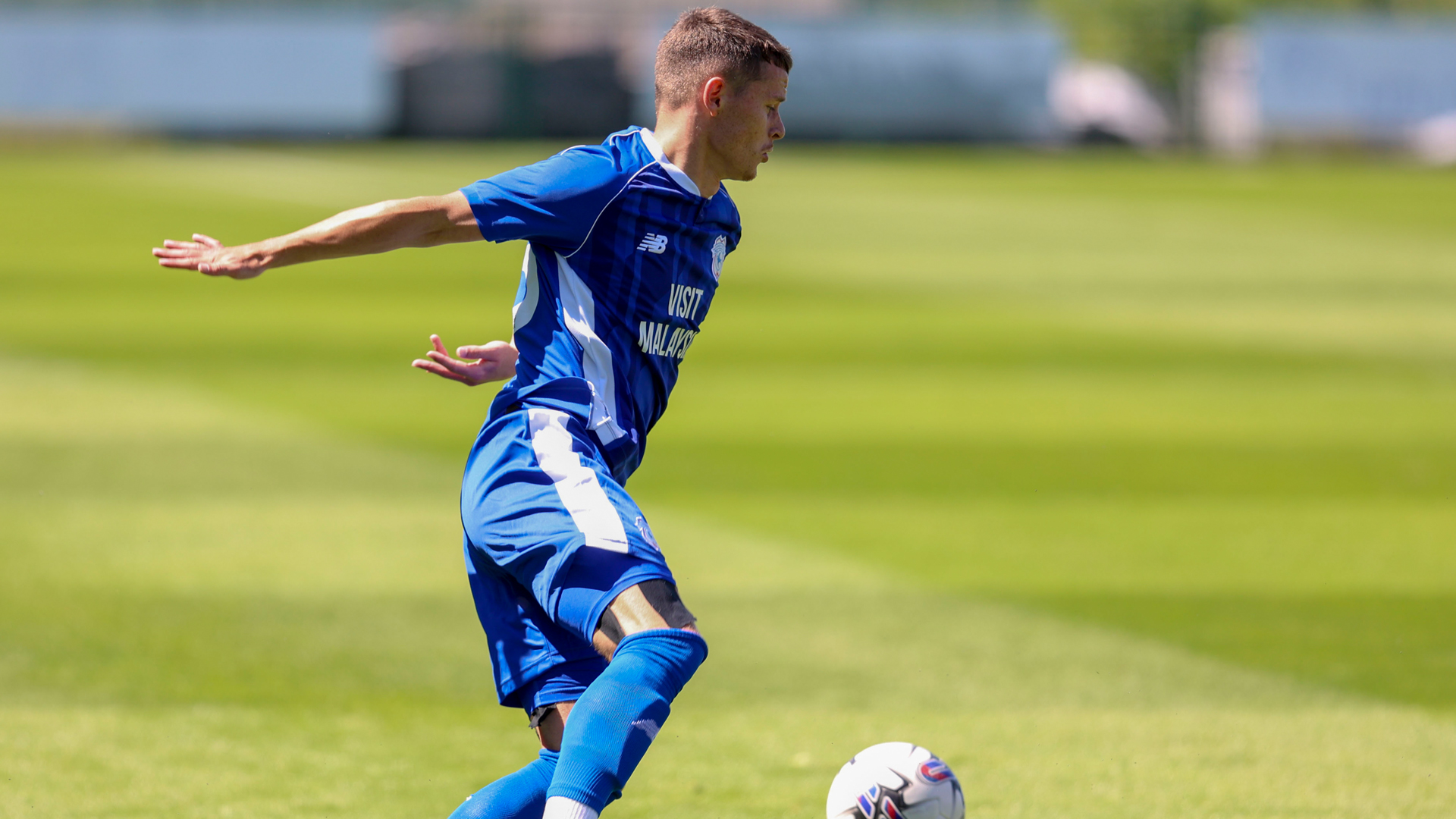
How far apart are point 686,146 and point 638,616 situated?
3.71ft

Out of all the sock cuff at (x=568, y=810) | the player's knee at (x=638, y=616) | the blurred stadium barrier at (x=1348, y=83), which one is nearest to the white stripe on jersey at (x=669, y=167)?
the player's knee at (x=638, y=616)

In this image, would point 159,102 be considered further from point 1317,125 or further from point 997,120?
point 1317,125

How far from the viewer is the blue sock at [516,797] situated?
398cm

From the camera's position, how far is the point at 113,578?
7.96 m

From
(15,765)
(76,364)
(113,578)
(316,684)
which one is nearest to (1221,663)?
(316,684)

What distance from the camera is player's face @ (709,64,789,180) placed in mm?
3957

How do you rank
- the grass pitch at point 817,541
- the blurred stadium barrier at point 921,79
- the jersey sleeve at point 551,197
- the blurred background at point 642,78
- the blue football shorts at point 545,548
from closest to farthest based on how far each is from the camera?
1. the blue football shorts at point 545,548
2. the jersey sleeve at point 551,197
3. the grass pitch at point 817,541
4. the blurred background at point 642,78
5. the blurred stadium barrier at point 921,79

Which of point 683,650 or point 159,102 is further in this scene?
point 159,102

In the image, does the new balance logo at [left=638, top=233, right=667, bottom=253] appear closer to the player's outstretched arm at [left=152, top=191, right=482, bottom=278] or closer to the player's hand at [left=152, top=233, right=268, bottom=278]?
→ the player's outstretched arm at [left=152, top=191, right=482, bottom=278]

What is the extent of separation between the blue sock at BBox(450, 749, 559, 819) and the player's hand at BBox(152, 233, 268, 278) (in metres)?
1.32

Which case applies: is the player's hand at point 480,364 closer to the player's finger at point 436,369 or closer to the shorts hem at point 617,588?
the player's finger at point 436,369

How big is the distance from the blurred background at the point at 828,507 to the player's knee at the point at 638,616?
1.56 metres

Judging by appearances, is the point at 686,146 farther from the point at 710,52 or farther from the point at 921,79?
the point at 921,79

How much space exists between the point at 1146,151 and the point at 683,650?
42.4m
